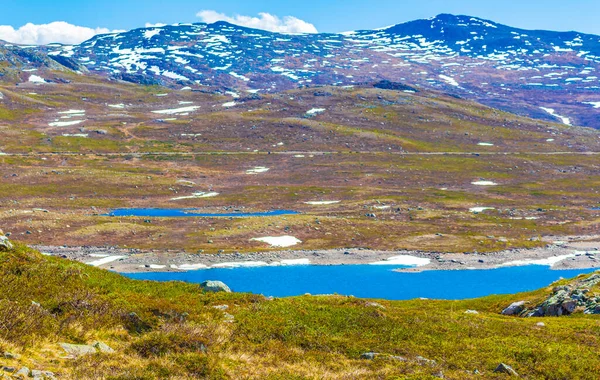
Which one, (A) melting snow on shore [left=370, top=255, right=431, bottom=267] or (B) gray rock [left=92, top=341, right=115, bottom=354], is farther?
(A) melting snow on shore [left=370, top=255, right=431, bottom=267]

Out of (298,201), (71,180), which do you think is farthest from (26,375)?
(71,180)

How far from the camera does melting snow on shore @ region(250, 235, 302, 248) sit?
96.9m

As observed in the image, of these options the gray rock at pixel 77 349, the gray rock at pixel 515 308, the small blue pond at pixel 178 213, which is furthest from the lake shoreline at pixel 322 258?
the gray rock at pixel 77 349

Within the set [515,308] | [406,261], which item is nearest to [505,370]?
[515,308]

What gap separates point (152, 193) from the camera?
13762 centimetres

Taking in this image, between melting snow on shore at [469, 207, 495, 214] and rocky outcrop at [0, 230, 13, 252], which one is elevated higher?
rocky outcrop at [0, 230, 13, 252]

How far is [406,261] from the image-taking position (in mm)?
91250

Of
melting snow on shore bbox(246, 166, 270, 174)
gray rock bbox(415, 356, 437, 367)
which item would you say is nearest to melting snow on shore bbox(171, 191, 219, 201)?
melting snow on shore bbox(246, 166, 270, 174)

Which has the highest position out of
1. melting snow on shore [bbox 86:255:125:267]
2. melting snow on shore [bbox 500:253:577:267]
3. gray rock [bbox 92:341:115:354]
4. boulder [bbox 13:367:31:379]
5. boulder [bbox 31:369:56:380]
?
boulder [bbox 13:367:31:379]

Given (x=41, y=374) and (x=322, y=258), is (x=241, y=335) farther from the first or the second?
(x=322, y=258)

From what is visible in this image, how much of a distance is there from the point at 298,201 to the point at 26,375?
394 ft

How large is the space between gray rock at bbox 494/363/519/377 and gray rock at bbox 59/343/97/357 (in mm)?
14803

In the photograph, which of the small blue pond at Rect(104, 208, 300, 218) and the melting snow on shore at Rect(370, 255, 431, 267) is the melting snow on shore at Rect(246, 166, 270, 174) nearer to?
the small blue pond at Rect(104, 208, 300, 218)

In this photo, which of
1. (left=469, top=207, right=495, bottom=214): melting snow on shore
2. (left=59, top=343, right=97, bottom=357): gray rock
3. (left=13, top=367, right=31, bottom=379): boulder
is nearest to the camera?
(left=13, top=367, right=31, bottom=379): boulder
